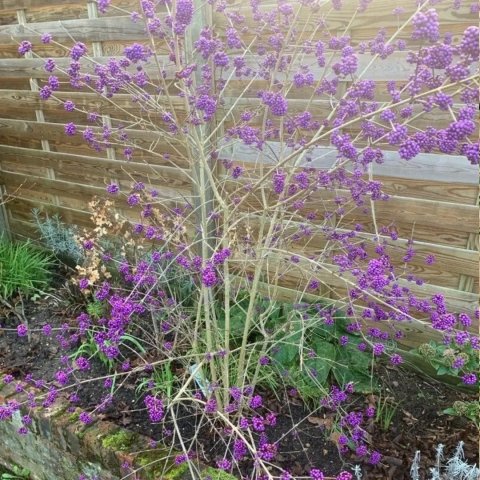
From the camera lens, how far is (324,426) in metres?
2.41

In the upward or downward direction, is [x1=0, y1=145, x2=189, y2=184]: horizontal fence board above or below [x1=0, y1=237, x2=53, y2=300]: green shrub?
above

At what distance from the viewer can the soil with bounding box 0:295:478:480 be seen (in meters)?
2.24

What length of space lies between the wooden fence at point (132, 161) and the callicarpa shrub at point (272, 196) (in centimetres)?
4

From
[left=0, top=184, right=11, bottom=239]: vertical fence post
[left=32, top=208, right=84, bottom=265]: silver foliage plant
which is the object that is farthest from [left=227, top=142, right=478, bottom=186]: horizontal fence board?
[left=0, top=184, right=11, bottom=239]: vertical fence post

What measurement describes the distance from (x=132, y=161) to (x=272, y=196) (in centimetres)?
122

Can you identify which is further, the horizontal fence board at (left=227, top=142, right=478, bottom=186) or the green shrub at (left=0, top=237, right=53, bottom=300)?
the green shrub at (left=0, top=237, right=53, bottom=300)

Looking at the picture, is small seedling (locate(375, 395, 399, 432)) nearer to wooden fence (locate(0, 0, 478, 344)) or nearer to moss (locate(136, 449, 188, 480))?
wooden fence (locate(0, 0, 478, 344))

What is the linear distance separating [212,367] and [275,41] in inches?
54.3

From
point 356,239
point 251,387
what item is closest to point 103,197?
point 356,239

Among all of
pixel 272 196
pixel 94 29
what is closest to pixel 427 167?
pixel 272 196

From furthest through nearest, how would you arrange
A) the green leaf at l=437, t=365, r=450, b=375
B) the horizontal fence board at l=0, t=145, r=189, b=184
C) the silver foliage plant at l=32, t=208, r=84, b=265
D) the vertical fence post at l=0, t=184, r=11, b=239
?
the vertical fence post at l=0, t=184, r=11, b=239, the silver foliage plant at l=32, t=208, r=84, b=265, the horizontal fence board at l=0, t=145, r=189, b=184, the green leaf at l=437, t=365, r=450, b=375

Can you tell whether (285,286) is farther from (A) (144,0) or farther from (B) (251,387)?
(A) (144,0)

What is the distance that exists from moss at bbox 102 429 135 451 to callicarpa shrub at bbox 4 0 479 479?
215 mm

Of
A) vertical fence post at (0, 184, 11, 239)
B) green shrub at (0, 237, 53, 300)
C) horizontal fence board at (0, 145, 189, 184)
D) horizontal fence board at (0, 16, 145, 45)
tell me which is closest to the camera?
horizontal fence board at (0, 16, 145, 45)
